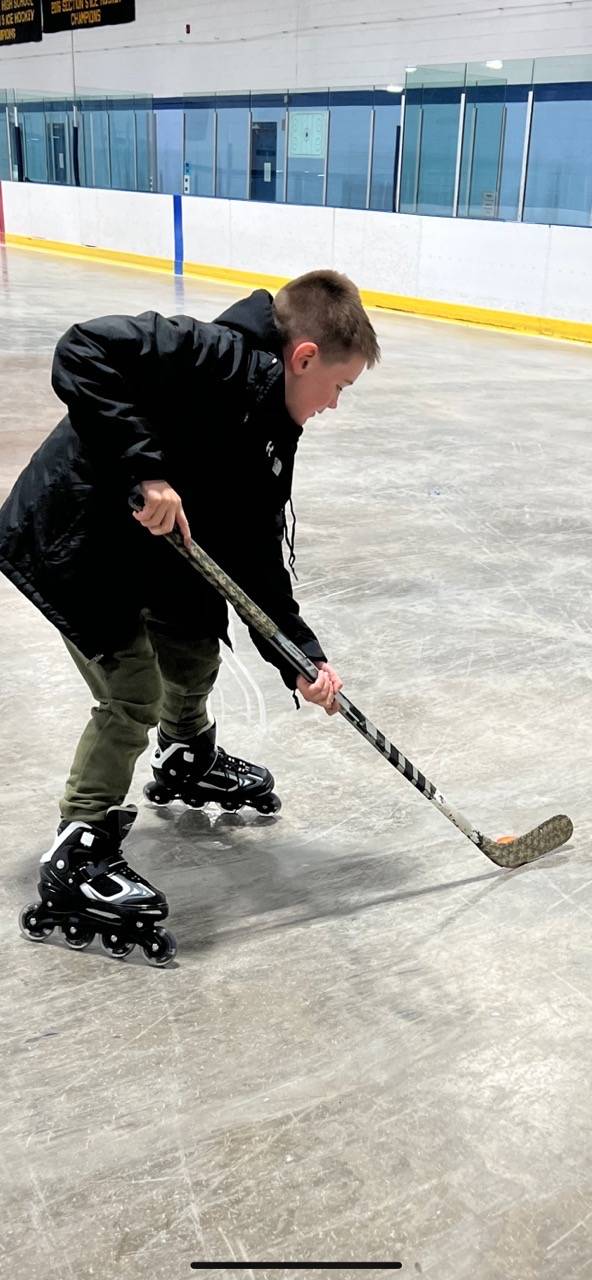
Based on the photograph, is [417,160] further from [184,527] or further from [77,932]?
[77,932]

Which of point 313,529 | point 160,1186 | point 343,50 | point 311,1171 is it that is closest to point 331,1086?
point 311,1171

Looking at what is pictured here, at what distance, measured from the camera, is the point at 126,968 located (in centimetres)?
184

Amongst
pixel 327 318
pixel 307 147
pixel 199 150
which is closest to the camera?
pixel 327 318

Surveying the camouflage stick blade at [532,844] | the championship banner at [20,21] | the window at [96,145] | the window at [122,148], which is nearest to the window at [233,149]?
the window at [122,148]

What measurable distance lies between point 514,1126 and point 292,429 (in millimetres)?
1089

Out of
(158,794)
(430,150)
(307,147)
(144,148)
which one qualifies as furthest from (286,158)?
(158,794)

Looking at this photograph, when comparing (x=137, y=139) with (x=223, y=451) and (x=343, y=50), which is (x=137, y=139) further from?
(x=223, y=451)

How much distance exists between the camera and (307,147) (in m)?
13.6

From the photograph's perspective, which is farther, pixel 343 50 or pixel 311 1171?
pixel 343 50

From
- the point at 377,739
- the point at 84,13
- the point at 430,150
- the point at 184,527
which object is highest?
the point at 84,13

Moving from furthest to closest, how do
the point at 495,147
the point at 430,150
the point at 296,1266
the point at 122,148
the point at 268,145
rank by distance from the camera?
the point at 122,148, the point at 268,145, the point at 430,150, the point at 495,147, the point at 296,1266

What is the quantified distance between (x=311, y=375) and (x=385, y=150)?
11.7 m

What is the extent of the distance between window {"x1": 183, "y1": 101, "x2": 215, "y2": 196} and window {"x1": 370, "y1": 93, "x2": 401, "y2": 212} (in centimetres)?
324

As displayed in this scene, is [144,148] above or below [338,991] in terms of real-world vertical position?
above
